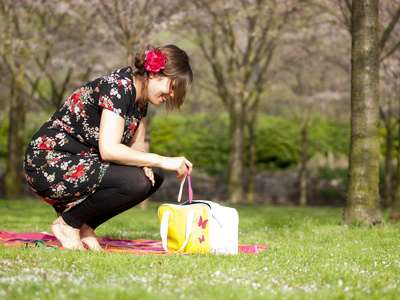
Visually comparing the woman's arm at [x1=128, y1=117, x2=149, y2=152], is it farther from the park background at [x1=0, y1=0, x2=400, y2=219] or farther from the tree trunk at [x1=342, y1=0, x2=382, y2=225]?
the park background at [x1=0, y1=0, x2=400, y2=219]

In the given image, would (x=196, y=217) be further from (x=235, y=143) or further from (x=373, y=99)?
(x=235, y=143)

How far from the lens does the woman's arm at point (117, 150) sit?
3.54m

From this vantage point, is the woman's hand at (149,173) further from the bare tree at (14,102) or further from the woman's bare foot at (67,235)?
the bare tree at (14,102)

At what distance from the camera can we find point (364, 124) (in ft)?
20.2

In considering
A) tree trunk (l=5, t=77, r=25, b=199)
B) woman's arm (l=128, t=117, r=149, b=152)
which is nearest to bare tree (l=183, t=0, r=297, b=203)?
tree trunk (l=5, t=77, r=25, b=199)

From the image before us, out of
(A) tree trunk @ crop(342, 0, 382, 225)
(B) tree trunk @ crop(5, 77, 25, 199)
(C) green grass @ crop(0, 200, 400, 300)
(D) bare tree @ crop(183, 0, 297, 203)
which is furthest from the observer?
(D) bare tree @ crop(183, 0, 297, 203)

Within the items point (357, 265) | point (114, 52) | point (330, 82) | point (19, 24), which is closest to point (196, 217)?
point (357, 265)

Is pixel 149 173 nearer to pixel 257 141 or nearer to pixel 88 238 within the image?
pixel 88 238

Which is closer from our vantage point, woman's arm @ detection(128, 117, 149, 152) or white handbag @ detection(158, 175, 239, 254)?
white handbag @ detection(158, 175, 239, 254)

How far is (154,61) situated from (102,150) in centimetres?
81

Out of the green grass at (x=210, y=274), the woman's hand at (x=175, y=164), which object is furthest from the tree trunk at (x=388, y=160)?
the woman's hand at (x=175, y=164)

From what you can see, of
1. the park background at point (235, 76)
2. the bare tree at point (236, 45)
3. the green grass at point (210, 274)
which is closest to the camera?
the green grass at point (210, 274)

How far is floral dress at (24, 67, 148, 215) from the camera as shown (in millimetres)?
3689

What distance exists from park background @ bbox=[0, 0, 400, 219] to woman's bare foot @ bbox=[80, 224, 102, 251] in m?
5.89
